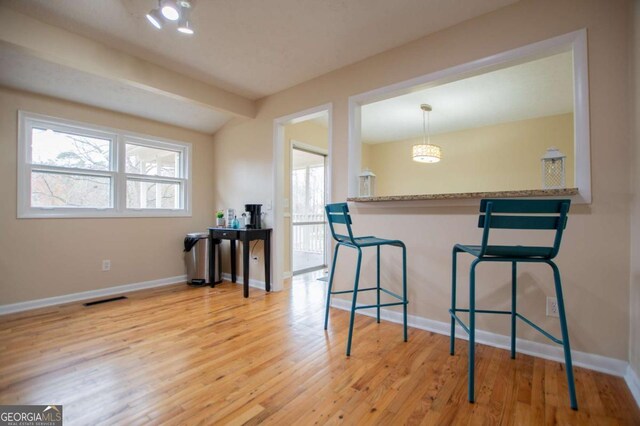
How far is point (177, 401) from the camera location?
1.46m

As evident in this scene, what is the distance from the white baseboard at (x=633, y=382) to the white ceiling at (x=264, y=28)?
2.37 meters

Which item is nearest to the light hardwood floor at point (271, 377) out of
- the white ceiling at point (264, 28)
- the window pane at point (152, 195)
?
the window pane at point (152, 195)

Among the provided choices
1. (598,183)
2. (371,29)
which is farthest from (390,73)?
(598,183)

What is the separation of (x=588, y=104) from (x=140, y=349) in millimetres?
3281

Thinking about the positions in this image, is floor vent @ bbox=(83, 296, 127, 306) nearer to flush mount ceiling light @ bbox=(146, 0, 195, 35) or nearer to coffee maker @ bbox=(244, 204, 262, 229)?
coffee maker @ bbox=(244, 204, 262, 229)

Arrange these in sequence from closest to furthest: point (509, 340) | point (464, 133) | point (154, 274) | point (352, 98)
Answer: point (509, 340) → point (352, 98) → point (154, 274) → point (464, 133)

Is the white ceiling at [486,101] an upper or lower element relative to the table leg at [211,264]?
upper

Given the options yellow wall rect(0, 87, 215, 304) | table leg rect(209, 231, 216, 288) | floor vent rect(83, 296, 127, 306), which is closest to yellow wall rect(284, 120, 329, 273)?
table leg rect(209, 231, 216, 288)

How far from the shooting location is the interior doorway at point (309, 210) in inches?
197

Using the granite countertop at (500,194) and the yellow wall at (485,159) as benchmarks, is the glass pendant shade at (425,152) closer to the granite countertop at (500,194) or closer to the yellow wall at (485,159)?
the yellow wall at (485,159)

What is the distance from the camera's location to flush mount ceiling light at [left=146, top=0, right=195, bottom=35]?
1918mm

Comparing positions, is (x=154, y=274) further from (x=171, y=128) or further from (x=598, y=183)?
(x=598, y=183)

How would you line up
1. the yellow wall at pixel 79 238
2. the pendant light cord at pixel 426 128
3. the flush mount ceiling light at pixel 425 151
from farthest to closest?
1. the pendant light cord at pixel 426 128
2. the flush mount ceiling light at pixel 425 151
3. the yellow wall at pixel 79 238

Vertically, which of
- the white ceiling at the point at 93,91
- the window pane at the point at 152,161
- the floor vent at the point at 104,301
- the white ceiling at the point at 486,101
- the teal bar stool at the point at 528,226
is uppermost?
the white ceiling at the point at 486,101
